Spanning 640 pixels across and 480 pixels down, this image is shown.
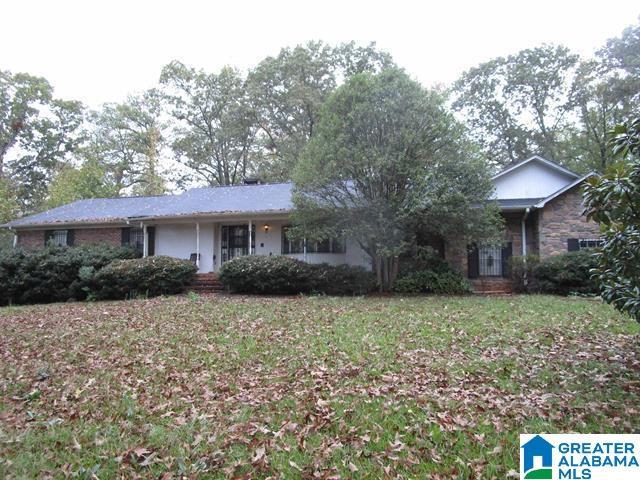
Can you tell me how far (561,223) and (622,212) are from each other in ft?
36.8

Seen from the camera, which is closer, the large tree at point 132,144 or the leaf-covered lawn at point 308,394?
the leaf-covered lawn at point 308,394

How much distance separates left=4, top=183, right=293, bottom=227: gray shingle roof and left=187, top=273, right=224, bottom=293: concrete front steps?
244 cm

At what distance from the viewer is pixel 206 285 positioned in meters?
14.9

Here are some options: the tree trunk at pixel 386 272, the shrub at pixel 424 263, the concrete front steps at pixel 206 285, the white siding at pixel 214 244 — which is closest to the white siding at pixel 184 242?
the white siding at pixel 214 244

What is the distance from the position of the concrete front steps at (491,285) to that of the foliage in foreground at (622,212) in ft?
32.4

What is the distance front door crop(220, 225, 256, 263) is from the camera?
16.9 metres

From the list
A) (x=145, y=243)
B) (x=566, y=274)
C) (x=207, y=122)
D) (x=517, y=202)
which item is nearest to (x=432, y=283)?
(x=566, y=274)

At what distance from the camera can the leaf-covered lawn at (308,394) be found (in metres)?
3.05

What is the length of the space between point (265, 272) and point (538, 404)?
10136 mm

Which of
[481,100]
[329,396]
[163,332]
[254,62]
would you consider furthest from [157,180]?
[329,396]

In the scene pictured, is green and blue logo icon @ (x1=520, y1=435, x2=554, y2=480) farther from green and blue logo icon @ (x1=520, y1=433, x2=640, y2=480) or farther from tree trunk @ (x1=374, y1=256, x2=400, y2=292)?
tree trunk @ (x1=374, y1=256, x2=400, y2=292)

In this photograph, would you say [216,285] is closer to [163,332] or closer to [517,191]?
[163,332]

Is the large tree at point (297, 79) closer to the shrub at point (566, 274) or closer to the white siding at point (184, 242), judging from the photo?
the white siding at point (184, 242)

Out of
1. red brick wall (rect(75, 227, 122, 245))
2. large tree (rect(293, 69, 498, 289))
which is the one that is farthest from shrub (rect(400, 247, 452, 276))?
red brick wall (rect(75, 227, 122, 245))
